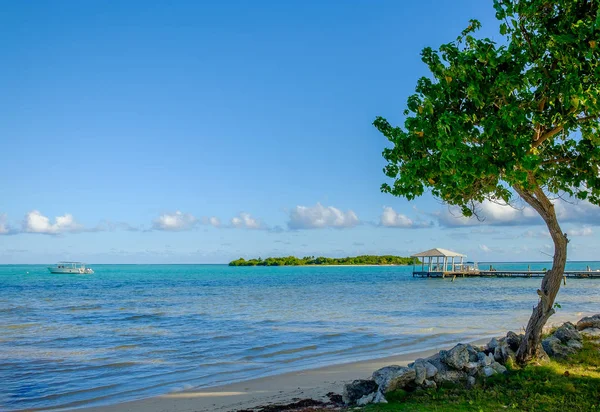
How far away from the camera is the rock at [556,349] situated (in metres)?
10.1

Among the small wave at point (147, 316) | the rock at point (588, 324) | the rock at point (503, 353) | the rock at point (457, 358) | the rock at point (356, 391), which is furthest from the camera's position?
the small wave at point (147, 316)

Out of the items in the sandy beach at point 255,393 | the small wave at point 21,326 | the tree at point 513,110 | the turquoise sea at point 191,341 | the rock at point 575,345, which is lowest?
the small wave at point 21,326

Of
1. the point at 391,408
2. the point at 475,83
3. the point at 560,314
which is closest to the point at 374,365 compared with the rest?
the point at 391,408

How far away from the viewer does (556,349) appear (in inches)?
403

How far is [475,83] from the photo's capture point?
7.43 metres

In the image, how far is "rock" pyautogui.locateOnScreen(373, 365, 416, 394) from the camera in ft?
27.3

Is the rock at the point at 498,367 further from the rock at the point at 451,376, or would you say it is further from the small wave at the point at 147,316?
the small wave at the point at 147,316

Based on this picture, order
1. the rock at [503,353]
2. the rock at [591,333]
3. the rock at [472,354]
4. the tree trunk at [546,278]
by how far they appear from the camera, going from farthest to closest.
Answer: the rock at [591,333]
the rock at [503,353]
the rock at [472,354]
the tree trunk at [546,278]

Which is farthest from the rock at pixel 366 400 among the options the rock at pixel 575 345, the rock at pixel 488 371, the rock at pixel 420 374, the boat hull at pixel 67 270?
the boat hull at pixel 67 270

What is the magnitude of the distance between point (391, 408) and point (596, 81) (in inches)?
211

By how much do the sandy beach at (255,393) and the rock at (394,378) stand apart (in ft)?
4.57

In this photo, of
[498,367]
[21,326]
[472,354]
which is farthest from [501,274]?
[498,367]

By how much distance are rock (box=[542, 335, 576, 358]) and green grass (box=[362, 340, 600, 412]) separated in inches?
31.8

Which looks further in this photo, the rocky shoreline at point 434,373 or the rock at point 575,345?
the rock at point 575,345
